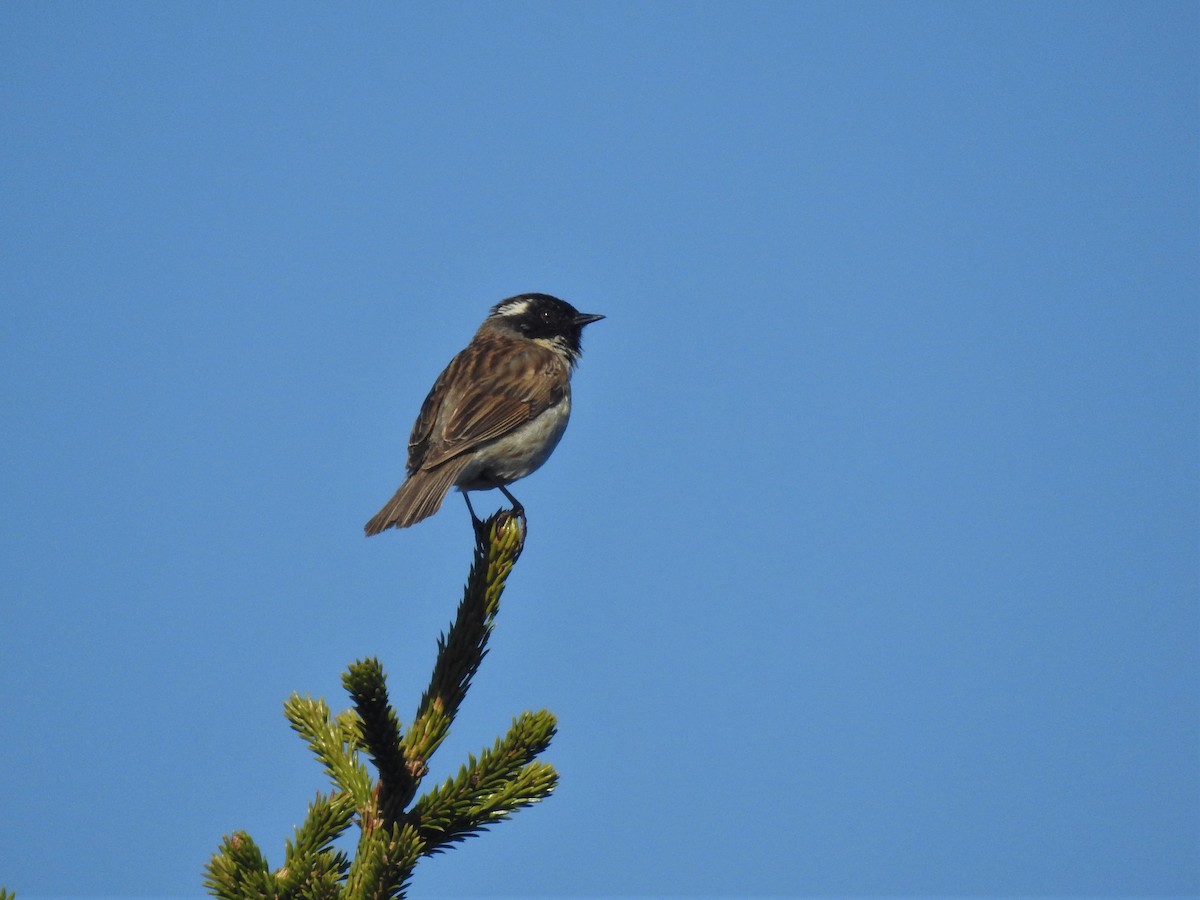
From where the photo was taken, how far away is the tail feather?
688cm

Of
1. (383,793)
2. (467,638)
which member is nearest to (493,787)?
(383,793)

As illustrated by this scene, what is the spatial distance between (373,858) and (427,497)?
384 centimetres

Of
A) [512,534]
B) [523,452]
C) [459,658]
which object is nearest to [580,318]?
[523,452]

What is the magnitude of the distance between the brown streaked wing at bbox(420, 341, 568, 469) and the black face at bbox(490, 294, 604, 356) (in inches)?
42.3

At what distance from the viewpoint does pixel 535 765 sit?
4.07m

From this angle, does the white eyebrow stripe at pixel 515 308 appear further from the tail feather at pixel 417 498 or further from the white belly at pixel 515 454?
the tail feather at pixel 417 498

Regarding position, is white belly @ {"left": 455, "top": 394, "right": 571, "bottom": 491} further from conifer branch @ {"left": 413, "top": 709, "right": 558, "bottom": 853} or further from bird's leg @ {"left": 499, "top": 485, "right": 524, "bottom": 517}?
conifer branch @ {"left": 413, "top": 709, "right": 558, "bottom": 853}

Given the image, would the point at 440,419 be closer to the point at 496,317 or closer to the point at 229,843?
the point at 496,317

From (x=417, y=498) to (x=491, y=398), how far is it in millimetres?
1395

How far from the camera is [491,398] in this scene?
842cm

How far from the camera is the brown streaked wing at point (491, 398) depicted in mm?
8039

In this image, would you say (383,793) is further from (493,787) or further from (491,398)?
(491,398)

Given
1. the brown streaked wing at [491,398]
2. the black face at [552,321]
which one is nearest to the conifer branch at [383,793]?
the brown streaked wing at [491,398]

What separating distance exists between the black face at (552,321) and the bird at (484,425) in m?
0.60
